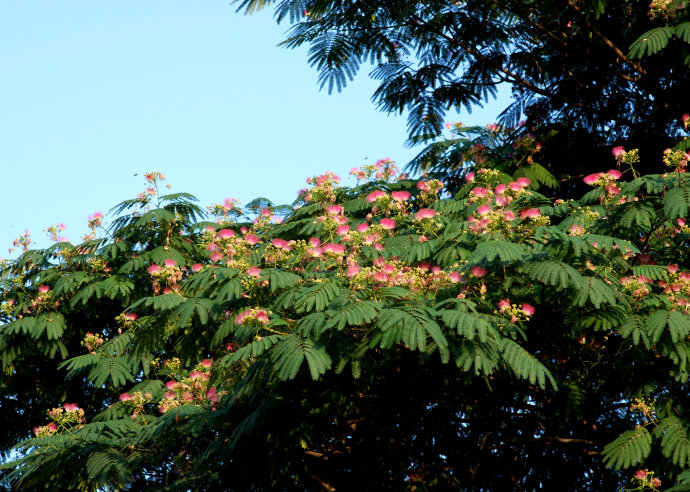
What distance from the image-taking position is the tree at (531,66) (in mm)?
8570

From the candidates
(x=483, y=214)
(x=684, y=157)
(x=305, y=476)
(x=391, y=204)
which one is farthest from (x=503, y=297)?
(x=305, y=476)

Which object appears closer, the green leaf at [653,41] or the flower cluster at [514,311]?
the flower cluster at [514,311]

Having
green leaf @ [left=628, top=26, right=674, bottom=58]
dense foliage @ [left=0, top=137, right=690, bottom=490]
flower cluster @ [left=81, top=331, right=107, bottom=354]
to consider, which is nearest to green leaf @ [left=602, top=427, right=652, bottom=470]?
dense foliage @ [left=0, top=137, right=690, bottom=490]

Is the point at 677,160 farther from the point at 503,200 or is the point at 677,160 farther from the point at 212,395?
the point at 212,395

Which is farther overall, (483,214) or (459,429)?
(459,429)

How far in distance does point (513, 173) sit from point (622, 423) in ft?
9.09

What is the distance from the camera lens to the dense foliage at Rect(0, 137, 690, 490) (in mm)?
5633

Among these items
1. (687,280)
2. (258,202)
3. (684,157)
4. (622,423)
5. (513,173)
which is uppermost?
(258,202)

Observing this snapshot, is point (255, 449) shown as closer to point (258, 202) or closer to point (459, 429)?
point (459, 429)

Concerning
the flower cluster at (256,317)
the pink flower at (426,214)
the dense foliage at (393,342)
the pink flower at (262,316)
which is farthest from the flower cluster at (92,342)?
the pink flower at (426,214)

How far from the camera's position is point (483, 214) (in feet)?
19.6

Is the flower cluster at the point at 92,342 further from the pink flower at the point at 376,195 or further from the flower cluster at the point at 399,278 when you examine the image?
the flower cluster at the point at 399,278

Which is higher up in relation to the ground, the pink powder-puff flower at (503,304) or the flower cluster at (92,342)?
the flower cluster at (92,342)

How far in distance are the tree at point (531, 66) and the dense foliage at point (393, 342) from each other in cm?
106
